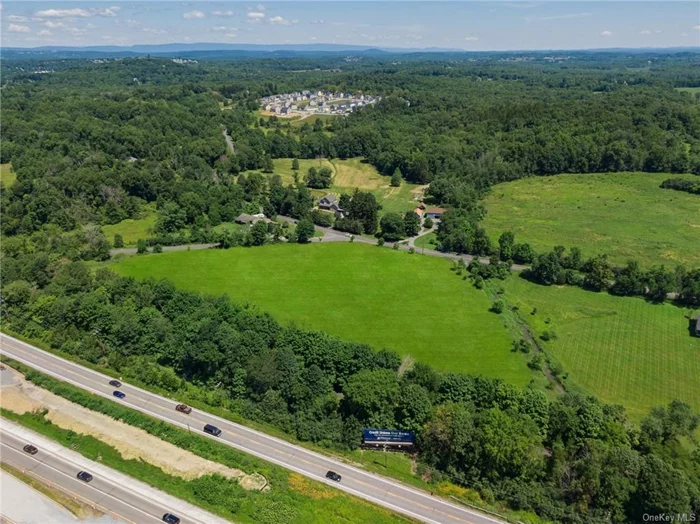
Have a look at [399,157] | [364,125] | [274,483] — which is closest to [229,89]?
[364,125]

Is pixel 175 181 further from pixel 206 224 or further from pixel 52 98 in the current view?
pixel 52 98

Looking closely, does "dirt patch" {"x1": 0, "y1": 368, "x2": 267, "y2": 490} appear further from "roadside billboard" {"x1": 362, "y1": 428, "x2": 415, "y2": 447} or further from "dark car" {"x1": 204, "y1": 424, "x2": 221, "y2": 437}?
"roadside billboard" {"x1": 362, "y1": 428, "x2": 415, "y2": 447}

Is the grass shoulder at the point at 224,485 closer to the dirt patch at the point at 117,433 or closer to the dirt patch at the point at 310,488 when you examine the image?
the dirt patch at the point at 310,488

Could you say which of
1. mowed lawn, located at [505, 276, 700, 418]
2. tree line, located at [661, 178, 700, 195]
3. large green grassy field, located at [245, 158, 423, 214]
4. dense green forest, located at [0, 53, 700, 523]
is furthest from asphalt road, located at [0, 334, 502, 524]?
tree line, located at [661, 178, 700, 195]

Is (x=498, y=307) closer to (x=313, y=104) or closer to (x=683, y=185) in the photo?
(x=683, y=185)

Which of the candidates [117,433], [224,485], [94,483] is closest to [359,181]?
[117,433]

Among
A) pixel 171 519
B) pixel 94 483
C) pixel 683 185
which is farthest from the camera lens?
pixel 683 185

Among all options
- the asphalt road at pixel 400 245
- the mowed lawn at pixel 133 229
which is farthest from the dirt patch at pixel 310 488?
the mowed lawn at pixel 133 229
